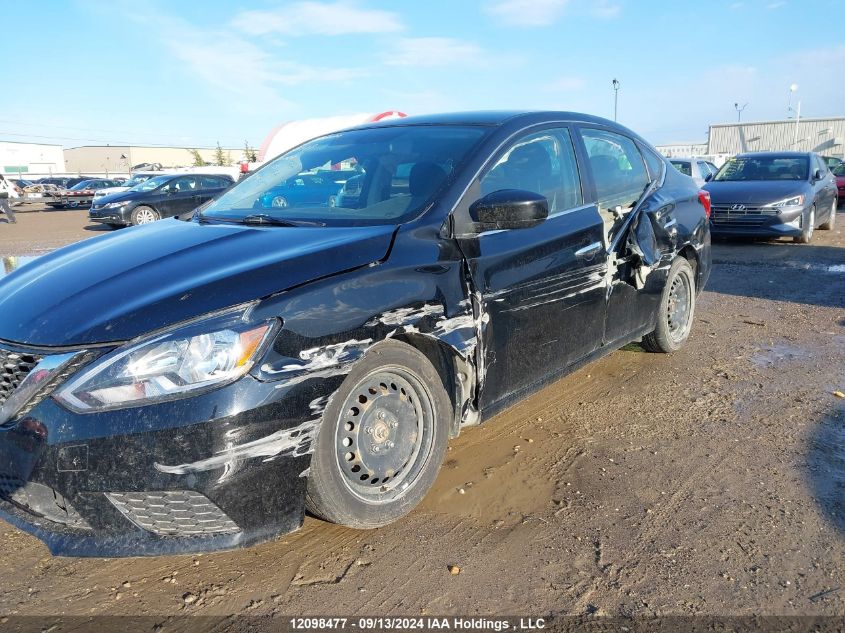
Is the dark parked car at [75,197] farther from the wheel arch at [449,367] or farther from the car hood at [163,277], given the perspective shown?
the wheel arch at [449,367]

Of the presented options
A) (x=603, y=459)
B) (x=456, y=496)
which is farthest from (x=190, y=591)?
(x=603, y=459)

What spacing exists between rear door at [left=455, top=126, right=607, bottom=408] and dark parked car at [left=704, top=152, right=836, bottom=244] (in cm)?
792

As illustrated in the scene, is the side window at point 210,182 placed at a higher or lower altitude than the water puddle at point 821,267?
higher

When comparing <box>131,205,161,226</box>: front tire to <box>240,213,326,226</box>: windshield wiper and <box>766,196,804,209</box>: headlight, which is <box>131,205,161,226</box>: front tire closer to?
<box>766,196,804,209</box>: headlight

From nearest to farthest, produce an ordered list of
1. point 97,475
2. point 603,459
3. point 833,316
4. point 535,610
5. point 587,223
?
point 97,475
point 535,610
point 603,459
point 587,223
point 833,316

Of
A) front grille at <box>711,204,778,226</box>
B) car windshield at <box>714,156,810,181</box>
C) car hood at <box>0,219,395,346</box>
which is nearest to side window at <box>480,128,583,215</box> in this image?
car hood at <box>0,219,395,346</box>

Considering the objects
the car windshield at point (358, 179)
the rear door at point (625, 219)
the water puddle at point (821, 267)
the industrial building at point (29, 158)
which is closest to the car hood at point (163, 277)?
the car windshield at point (358, 179)

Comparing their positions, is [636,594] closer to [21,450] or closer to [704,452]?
[704,452]

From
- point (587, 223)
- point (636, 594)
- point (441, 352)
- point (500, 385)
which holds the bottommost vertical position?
point (636, 594)

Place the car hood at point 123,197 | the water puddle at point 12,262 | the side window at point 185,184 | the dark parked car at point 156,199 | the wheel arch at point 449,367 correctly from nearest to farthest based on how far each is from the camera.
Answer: the wheel arch at point 449,367, the water puddle at point 12,262, the dark parked car at point 156,199, the car hood at point 123,197, the side window at point 185,184

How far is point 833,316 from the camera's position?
241 inches

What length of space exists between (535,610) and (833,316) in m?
5.23

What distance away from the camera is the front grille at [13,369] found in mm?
2213

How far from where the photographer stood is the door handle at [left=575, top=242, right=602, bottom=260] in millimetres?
3543
